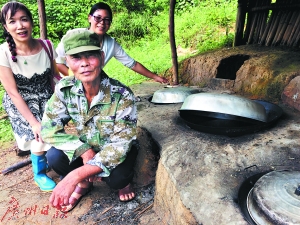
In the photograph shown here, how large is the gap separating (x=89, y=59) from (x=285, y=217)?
154 centimetres

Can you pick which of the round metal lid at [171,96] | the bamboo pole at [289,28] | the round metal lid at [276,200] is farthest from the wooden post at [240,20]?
the round metal lid at [276,200]

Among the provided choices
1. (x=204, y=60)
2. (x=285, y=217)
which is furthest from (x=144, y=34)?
(x=285, y=217)

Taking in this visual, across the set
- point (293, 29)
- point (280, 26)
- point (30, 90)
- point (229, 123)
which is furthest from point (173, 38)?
point (30, 90)

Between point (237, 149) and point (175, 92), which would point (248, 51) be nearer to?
point (175, 92)

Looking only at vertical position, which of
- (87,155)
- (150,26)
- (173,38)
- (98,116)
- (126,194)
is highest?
(150,26)

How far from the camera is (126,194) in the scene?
7.97 ft

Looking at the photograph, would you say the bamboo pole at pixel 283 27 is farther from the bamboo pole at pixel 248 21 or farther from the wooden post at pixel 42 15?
the wooden post at pixel 42 15

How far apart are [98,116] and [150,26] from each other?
26.4ft

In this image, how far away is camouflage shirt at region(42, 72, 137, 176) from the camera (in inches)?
81.7

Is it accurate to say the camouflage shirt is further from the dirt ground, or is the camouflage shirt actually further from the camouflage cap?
the dirt ground

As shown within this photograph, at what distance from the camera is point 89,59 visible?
189 centimetres

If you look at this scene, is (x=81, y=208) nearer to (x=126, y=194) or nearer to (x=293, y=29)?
(x=126, y=194)

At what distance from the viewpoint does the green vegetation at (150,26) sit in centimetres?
615

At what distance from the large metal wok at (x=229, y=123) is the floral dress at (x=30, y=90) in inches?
56.3
